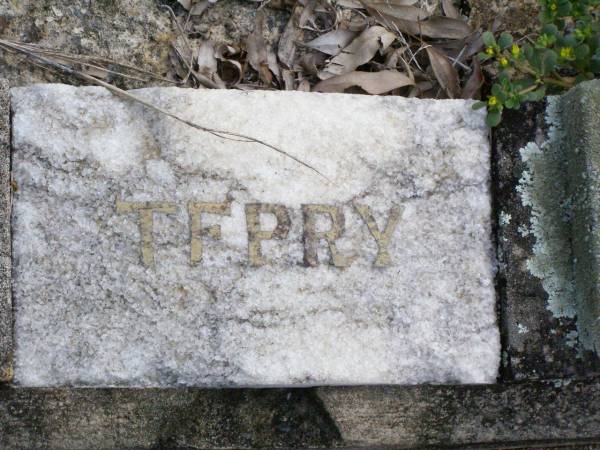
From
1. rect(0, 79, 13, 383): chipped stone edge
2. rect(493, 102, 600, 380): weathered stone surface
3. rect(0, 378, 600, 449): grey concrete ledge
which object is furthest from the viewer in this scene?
rect(0, 378, 600, 449): grey concrete ledge

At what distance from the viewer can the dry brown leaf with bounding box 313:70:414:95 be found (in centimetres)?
170

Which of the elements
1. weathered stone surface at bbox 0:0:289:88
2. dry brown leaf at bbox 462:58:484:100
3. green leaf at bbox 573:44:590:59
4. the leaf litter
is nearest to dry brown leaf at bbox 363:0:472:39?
the leaf litter

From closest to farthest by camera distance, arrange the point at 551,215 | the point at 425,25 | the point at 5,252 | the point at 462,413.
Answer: the point at 5,252
the point at 551,215
the point at 462,413
the point at 425,25

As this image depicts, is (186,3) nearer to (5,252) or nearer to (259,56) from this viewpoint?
(259,56)

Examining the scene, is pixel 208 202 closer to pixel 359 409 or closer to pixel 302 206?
pixel 302 206

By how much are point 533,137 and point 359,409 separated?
73 centimetres

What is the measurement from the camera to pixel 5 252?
4.58 ft

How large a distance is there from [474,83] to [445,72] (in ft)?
0.25

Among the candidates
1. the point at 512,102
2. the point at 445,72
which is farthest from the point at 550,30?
the point at 445,72

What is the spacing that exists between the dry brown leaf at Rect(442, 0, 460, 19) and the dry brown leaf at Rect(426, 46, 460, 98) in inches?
4.3

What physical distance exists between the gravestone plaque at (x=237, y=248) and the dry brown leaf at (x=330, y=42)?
0.33m

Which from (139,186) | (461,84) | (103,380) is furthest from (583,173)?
(103,380)

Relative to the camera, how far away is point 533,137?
1.52 metres

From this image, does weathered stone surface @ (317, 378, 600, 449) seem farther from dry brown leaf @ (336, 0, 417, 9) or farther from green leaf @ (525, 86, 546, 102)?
dry brown leaf @ (336, 0, 417, 9)
